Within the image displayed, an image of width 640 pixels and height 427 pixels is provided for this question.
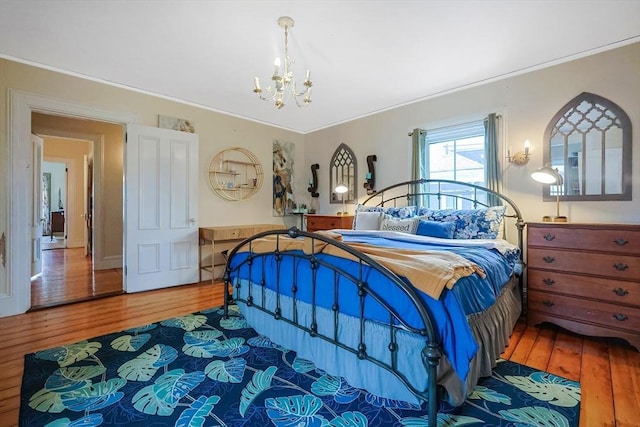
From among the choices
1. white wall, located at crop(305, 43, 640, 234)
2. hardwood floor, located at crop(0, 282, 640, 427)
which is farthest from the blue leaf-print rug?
white wall, located at crop(305, 43, 640, 234)

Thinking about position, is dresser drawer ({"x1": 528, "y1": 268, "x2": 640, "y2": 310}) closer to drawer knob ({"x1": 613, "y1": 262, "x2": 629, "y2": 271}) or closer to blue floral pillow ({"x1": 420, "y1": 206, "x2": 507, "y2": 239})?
drawer knob ({"x1": 613, "y1": 262, "x2": 629, "y2": 271})

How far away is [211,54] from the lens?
2.95 metres

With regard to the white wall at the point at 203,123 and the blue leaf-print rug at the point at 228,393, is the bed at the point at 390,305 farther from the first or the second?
the white wall at the point at 203,123

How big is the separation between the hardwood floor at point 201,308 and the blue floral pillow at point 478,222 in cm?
92

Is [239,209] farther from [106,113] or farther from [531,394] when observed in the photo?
[531,394]

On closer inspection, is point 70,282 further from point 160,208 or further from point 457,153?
point 457,153

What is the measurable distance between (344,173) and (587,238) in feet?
10.8

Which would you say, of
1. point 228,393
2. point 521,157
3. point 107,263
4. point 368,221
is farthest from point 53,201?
point 521,157

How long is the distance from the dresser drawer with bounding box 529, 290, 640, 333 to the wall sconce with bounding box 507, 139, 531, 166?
1.37m

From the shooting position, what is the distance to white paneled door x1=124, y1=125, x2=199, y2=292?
12.5 feet

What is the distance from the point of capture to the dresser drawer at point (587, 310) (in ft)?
7.50

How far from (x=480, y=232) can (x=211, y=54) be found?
3.18 m

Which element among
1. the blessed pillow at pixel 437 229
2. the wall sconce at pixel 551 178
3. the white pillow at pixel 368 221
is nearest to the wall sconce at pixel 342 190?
the white pillow at pixel 368 221

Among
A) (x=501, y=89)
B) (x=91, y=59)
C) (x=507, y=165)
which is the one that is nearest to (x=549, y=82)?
(x=501, y=89)
